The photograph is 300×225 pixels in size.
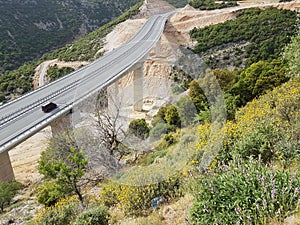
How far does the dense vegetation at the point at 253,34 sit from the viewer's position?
1175 inches

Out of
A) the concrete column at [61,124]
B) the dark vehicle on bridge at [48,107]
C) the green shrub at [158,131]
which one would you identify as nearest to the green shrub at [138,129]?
the green shrub at [158,131]

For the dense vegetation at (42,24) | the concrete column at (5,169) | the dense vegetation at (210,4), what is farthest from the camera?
the dense vegetation at (42,24)

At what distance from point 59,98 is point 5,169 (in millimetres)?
7243

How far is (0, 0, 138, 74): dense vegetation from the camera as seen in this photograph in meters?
59.1

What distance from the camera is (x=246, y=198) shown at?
4043 mm

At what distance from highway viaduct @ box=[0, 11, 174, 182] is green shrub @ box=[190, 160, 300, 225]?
13.3 metres

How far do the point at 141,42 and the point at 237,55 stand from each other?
642 inches

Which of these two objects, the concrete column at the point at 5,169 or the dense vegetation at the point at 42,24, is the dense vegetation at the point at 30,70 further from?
the concrete column at the point at 5,169

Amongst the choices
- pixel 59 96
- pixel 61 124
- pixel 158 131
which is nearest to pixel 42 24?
pixel 59 96

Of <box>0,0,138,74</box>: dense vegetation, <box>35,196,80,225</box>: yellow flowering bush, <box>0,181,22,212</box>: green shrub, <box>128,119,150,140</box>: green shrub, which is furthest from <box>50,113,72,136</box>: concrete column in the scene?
<box>0,0,138,74</box>: dense vegetation

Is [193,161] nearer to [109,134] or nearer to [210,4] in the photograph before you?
[109,134]

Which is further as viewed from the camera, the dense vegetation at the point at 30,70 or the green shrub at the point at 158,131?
the dense vegetation at the point at 30,70

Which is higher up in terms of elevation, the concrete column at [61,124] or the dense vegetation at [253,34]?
the dense vegetation at [253,34]

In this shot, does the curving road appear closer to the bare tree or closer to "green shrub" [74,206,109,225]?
the bare tree
